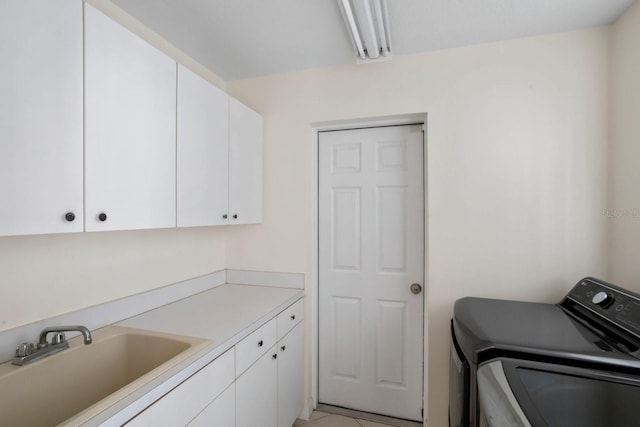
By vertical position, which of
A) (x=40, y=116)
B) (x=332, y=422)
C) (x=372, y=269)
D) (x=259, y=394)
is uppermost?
(x=40, y=116)

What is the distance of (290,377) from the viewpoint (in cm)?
183

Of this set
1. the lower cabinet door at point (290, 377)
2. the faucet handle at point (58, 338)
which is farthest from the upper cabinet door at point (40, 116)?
the lower cabinet door at point (290, 377)

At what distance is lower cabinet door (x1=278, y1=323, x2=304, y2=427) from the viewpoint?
171 centimetres

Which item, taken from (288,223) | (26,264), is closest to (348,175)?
(288,223)

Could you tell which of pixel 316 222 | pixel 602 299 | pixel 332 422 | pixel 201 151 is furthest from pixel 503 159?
pixel 332 422

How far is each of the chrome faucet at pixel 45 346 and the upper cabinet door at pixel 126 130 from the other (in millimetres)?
413

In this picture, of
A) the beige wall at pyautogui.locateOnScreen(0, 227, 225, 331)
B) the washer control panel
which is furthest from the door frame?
the beige wall at pyautogui.locateOnScreen(0, 227, 225, 331)

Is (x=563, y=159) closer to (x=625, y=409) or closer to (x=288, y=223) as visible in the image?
(x=625, y=409)

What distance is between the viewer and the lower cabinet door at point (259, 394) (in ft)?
4.41

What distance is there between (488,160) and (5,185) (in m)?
2.07

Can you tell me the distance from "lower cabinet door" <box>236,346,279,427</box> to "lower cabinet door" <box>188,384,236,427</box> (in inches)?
1.6

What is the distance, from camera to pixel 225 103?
1.72m

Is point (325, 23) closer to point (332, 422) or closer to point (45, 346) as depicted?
point (45, 346)

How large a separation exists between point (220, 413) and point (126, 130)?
1204 mm
